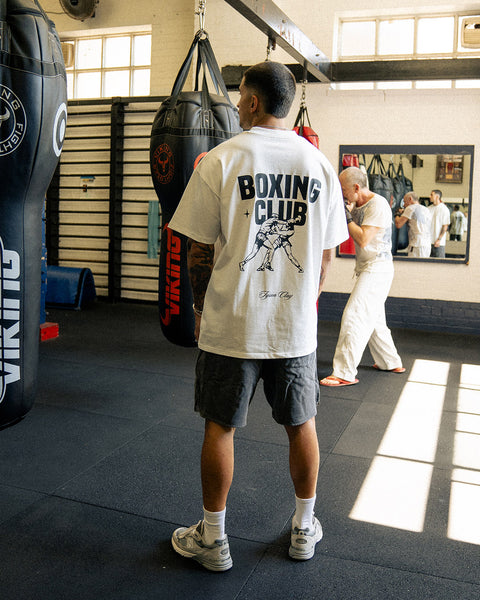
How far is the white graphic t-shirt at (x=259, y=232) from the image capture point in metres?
1.88

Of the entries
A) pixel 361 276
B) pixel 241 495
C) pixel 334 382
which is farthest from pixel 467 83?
pixel 241 495

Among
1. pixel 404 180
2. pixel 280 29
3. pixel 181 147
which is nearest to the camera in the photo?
pixel 181 147

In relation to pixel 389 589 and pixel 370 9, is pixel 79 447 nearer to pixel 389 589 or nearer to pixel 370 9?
pixel 389 589

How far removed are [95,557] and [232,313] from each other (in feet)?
3.18

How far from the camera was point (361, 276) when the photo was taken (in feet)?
14.9

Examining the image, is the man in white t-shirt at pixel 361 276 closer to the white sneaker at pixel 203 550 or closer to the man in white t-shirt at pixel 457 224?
the white sneaker at pixel 203 550

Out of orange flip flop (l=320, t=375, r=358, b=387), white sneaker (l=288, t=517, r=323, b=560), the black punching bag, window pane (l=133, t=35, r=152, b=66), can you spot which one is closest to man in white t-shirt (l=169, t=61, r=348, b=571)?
white sneaker (l=288, t=517, r=323, b=560)

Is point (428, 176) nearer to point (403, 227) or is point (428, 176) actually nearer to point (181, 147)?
point (403, 227)

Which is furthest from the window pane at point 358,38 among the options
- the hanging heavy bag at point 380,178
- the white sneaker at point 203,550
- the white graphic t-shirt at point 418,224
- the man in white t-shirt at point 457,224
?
the white sneaker at point 203,550

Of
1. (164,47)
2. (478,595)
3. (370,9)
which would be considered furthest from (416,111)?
(478,595)

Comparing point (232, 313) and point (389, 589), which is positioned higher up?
point (232, 313)

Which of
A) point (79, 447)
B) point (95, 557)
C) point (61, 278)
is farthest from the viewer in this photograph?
point (61, 278)

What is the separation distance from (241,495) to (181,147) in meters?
1.61

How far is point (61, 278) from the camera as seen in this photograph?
7672 mm
